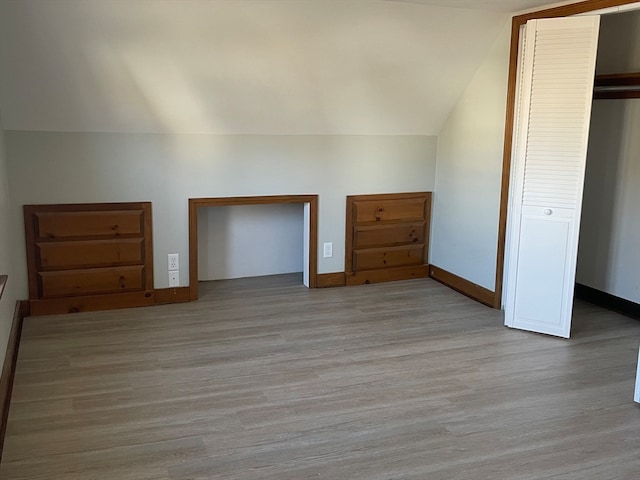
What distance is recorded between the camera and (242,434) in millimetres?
2697

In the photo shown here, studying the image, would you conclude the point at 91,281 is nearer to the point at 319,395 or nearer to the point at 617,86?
the point at 319,395

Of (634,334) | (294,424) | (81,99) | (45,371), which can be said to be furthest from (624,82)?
(45,371)

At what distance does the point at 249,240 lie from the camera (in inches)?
199

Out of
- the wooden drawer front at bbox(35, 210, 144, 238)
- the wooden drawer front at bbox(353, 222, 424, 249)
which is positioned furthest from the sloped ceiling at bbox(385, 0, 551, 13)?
the wooden drawer front at bbox(35, 210, 144, 238)

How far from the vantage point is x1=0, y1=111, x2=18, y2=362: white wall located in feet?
10.4

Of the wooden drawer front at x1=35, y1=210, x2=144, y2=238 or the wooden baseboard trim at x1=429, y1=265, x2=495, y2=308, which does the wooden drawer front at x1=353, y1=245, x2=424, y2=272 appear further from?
the wooden drawer front at x1=35, y1=210, x2=144, y2=238

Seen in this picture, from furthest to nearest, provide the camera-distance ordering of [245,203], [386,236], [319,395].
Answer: [386,236]
[245,203]
[319,395]

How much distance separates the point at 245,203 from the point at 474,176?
174 cm

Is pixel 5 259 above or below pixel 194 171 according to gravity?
below

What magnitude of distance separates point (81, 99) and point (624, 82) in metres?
3.66

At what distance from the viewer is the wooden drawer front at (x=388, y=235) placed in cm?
500

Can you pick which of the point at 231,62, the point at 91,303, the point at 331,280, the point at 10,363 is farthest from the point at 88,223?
the point at 331,280

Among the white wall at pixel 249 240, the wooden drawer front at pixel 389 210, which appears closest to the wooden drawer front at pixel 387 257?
the wooden drawer front at pixel 389 210

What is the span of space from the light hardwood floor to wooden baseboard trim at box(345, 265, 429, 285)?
597mm
